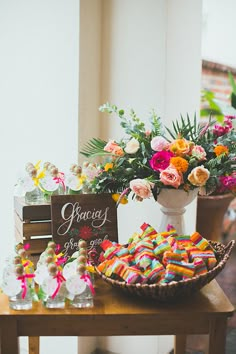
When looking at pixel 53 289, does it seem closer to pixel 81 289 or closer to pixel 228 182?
pixel 81 289

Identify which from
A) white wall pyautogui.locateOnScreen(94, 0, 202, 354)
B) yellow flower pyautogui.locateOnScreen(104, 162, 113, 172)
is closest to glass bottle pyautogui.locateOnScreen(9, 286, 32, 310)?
yellow flower pyautogui.locateOnScreen(104, 162, 113, 172)

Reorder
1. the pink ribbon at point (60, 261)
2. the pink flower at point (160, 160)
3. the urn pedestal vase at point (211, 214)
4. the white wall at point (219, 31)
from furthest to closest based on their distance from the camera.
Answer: the white wall at point (219, 31) → the urn pedestal vase at point (211, 214) → the pink flower at point (160, 160) → the pink ribbon at point (60, 261)

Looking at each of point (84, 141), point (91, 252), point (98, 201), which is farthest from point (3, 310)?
point (84, 141)

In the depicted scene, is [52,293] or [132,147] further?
[132,147]

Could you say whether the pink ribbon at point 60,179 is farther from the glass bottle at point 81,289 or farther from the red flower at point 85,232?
the glass bottle at point 81,289

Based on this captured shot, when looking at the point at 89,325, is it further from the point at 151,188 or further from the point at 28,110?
the point at 28,110

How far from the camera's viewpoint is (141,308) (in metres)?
1.36

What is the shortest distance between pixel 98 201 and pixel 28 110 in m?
0.77

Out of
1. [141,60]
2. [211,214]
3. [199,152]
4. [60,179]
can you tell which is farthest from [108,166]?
[211,214]

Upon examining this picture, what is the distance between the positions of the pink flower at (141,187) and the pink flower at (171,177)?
0.05 m

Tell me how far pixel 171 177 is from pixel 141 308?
40 centimetres

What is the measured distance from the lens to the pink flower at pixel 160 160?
1545 millimetres

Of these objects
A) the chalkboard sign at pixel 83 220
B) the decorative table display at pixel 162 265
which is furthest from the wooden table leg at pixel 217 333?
the chalkboard sign at pixel 83 220

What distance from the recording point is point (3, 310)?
1355 mm
